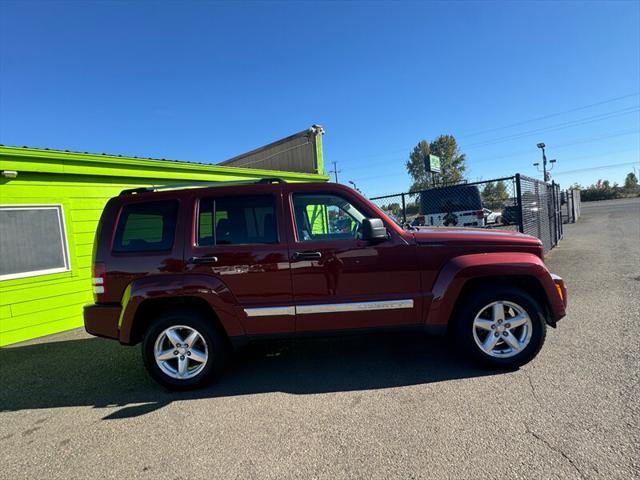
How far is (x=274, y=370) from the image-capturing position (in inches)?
162

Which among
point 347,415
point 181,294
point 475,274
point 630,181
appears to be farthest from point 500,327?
point 630,181

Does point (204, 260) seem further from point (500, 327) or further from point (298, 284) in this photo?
point (500, 327)

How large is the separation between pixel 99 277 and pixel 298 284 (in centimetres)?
203

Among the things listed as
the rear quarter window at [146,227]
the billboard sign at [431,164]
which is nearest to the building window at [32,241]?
the rear quarter window at [146,227]

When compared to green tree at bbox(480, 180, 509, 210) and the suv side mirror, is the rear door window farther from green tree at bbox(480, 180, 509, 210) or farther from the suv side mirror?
green tree at bbox(480, 180, 509, 210)

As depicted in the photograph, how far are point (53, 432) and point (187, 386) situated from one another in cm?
112

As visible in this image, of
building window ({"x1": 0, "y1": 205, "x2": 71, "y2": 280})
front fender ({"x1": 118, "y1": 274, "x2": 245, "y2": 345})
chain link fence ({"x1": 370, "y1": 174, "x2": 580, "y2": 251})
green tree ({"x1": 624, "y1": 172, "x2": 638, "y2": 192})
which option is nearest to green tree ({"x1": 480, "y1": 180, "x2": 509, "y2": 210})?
chain link fence ({"x1": 370, "y1": 174, "x2": 580, "y2": 251})

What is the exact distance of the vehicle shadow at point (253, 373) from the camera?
364 centimetres

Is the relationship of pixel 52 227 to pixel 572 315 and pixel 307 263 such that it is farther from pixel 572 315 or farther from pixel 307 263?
pixel 572 315

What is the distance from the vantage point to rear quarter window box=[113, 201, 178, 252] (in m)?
3.76

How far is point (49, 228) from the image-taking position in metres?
6.39

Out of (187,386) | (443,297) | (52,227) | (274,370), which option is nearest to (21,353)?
(52,227)

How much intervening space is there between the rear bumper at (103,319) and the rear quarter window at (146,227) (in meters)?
0.61

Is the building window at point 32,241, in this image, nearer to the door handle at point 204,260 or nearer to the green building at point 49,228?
the green building at point 49,228
